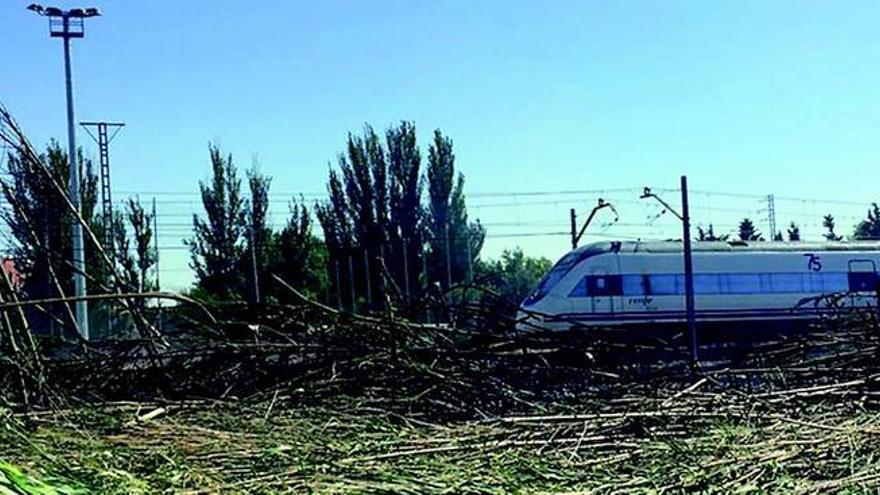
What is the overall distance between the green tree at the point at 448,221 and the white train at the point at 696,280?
7226 millimetres

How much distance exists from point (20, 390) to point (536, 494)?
7.41ft

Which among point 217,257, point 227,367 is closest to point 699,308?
point 217,257

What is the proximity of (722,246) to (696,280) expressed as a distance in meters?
0.98

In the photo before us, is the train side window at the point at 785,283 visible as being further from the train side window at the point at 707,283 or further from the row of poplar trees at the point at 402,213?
the row of poplar trees at the point at 402,213

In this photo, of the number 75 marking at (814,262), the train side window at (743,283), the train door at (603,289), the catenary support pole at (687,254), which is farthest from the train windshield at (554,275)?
the catenary support pole at (687,254)

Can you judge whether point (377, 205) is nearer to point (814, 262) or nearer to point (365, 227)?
point (365, 227)

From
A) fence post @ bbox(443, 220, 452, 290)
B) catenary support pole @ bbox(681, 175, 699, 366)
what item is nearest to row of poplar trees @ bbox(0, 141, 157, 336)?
catenary support pole @ bbox(681, 175, 699, 366)

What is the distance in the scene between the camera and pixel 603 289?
57.7 ft

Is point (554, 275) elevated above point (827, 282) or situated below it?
above

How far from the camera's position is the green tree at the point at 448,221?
25391 mm

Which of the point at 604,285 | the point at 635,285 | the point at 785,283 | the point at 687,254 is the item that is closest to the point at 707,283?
the point at 635,285

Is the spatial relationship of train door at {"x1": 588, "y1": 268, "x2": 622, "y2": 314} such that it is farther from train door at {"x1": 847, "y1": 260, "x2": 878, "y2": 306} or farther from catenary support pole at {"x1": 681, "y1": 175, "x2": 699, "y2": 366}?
catenary support pole at {"x1": 681, "y1": 175, "x2": 699, "y2": 366}

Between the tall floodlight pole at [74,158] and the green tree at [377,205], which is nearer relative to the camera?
the tall floodlight pole at [74,158]

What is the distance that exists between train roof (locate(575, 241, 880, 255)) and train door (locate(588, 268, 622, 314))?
405 millimetres
